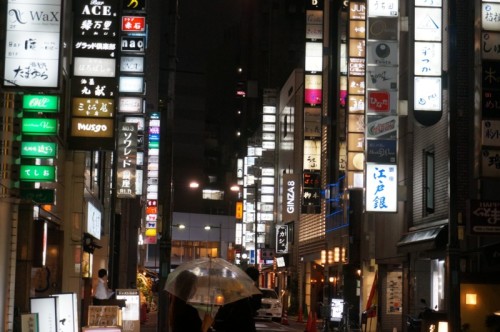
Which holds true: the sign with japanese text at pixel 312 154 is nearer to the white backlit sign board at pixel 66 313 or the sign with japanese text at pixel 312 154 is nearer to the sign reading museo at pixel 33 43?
the white backlit sign board at pixel 66 313

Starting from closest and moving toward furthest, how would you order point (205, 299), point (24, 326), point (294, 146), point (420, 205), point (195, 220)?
1. point (205, 299)
2. point (24, 326)
3. point (420, 205)
4. point (294, 146)
5. point (195, 220)

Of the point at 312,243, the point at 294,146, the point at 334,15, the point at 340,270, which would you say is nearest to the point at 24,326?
the point at 340,270

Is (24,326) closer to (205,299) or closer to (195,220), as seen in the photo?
(205,299)

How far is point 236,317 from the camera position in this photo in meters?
11.5

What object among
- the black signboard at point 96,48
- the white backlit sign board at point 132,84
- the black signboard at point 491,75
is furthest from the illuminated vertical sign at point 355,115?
the black signboard at point 96,48

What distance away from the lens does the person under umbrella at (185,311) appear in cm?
1038

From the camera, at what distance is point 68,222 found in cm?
2327

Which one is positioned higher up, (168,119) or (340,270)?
(168,119)

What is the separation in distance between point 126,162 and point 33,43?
17329mm

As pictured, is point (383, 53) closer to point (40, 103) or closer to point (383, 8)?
point (383, 8)

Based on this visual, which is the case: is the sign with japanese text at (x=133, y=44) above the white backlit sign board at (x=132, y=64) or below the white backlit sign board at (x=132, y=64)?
above

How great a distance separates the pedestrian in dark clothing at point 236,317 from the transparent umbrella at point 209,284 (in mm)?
165

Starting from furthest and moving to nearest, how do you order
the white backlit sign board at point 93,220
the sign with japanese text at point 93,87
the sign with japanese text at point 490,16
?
1. the white backlit sign board at point 93,220
2. the sign with japanese text at point 490,16
3. the sign with japanese text at point 93,87

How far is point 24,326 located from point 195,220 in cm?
8805
